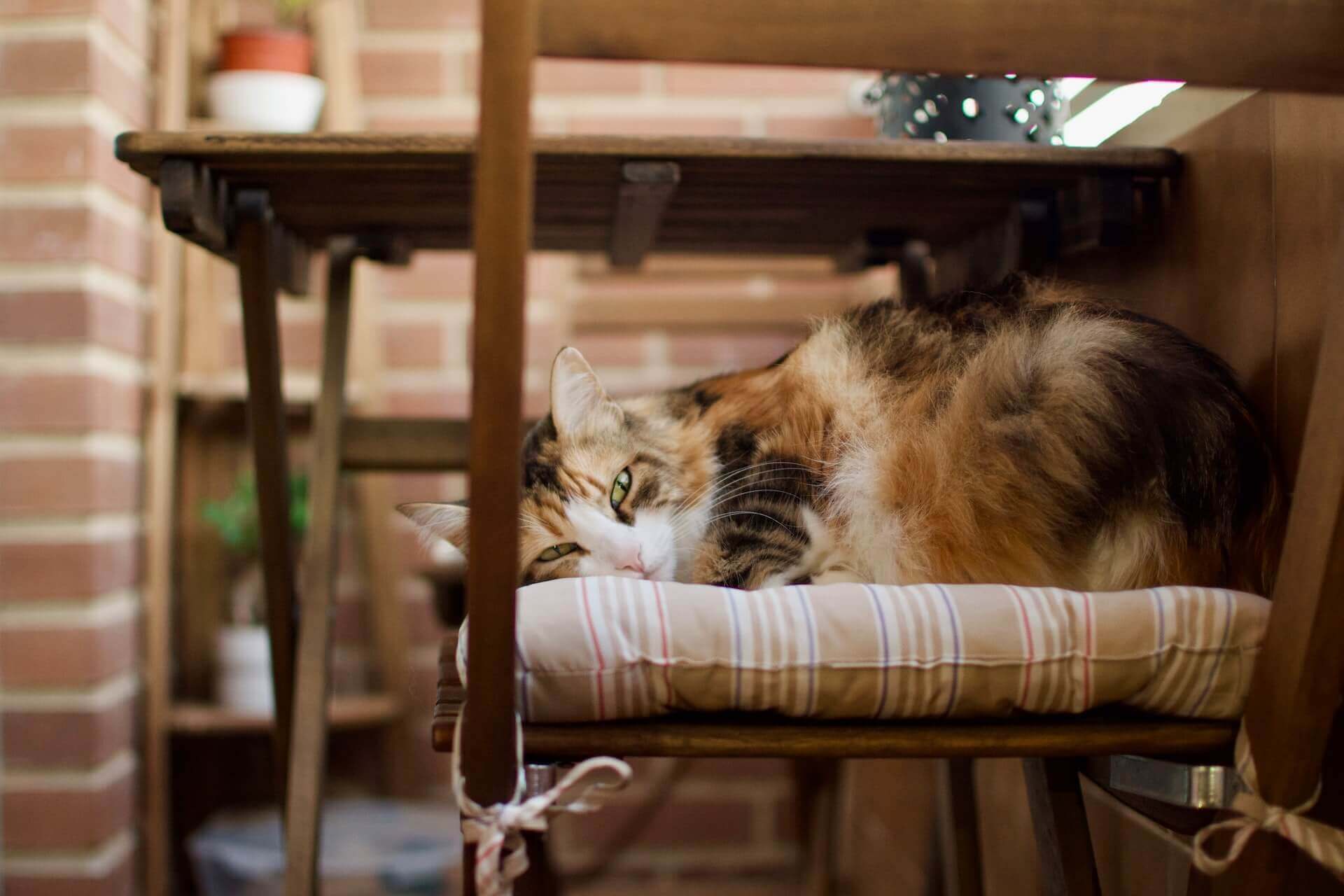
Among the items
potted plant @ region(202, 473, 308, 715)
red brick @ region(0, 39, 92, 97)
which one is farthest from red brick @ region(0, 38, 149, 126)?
potted plant @ region(202, 473, 308, 715)

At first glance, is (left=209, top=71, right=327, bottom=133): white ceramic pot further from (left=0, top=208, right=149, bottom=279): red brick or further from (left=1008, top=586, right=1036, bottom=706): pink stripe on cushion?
(left=1008, top=586, right=1036, bottom=706): pink stripe on cushion

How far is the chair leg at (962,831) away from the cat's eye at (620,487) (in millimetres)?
633

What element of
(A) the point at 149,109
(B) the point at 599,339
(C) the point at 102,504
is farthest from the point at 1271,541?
(A) the point at 149,109

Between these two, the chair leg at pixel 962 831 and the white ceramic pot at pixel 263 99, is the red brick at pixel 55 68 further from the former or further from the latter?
the chair leg at pixel 962 831

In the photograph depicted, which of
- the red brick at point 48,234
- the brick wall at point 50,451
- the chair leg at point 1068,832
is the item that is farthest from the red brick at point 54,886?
the chair leg at point 1068,832

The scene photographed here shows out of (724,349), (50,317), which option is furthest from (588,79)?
(50,317)

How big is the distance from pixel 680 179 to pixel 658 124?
981 millimetres

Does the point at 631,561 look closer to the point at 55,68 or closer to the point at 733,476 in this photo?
the point at 733,476

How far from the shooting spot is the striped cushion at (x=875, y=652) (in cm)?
62

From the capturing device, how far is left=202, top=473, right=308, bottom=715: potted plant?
1.71 metres

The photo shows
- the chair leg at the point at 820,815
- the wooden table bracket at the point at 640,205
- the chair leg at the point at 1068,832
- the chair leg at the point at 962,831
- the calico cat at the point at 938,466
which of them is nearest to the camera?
the calico cat at the point at 938,466

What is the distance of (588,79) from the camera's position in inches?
76.3

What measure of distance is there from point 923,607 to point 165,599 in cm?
146

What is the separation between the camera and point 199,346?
1791 millimetres
